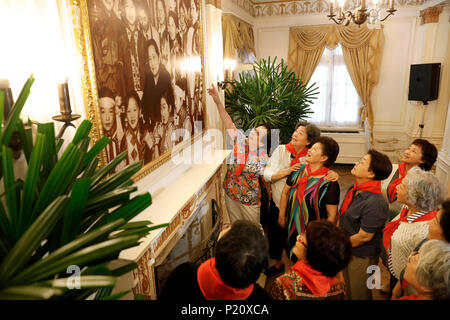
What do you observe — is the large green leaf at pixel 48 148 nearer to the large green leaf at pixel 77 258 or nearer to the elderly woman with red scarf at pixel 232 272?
the large green leaf at pixel 77 258

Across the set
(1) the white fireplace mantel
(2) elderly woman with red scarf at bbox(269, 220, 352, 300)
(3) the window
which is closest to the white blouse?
(1) the white fireplace mantel

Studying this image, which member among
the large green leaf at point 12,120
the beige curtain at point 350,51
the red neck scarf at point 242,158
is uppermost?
the beige curtain at point 350,51

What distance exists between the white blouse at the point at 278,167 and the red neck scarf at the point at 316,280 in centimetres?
155

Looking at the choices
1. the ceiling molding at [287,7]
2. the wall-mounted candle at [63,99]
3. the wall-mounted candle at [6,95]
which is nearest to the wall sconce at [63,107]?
Answer: the wall-mounted candle at [63,99]

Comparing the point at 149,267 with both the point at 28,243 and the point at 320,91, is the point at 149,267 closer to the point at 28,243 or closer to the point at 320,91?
the point at 28,243

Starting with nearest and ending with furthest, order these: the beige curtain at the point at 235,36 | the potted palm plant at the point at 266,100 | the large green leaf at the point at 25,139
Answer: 1. the large green leaf at the point at 25,139
2. the potted palm plant at the point at 266,100
3. the beige curtain at the point at 235,36

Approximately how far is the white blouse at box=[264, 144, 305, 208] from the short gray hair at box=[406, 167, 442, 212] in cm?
120

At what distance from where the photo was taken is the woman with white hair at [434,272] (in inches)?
44.6

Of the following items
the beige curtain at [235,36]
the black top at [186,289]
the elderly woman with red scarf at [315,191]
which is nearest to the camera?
the black top at [186,289]

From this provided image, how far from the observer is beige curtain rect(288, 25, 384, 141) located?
620 cm

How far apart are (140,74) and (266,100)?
250 centimetres

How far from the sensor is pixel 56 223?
2.56 ft

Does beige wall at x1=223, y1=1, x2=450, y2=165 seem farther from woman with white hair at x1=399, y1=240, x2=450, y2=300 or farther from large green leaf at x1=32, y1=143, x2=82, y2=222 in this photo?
large green leaf at x1=32, y1=143, x2=82, y2=222

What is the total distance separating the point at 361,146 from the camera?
21.2 ft
